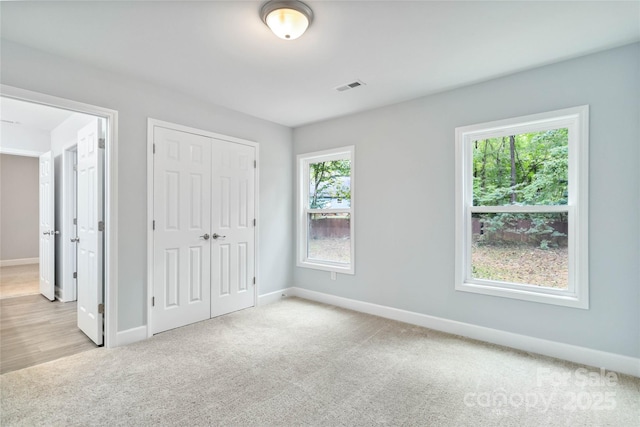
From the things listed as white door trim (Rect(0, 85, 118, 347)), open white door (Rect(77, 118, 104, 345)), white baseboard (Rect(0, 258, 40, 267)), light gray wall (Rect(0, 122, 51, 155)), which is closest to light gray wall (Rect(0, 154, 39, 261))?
white baseboard (Rect(0, 258, 40, 267))

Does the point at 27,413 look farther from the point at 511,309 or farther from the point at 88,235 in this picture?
the point at 511,309

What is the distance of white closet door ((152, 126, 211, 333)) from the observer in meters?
3.17

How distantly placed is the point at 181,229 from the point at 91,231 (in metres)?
0.81

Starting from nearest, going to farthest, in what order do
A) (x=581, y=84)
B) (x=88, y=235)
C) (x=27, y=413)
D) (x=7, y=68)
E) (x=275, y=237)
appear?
(x=27, y=413), (x=7, y=68), (x=581, y=84), (x=88, y=235), (x=275, y=237)

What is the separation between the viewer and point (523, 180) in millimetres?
2867

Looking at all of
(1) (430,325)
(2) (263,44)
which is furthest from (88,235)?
(1) (430,325)

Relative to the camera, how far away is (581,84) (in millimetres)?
2535

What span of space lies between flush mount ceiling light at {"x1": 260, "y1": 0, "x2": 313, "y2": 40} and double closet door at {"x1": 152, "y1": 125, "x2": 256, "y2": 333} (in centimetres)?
183

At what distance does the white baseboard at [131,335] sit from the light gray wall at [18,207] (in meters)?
6.42

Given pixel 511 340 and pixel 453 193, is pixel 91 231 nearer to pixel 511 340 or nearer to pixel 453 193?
pixel 453 193

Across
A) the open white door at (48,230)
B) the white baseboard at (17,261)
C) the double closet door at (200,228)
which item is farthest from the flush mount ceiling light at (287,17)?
the white baseboard at (17,261)

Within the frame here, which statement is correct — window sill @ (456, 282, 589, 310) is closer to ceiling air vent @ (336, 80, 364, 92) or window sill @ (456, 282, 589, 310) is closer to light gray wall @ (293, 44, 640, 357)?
light gray wall @ (293, 44, 640, 357)

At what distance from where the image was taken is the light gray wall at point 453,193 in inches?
93.5

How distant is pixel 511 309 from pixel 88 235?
419 cm
